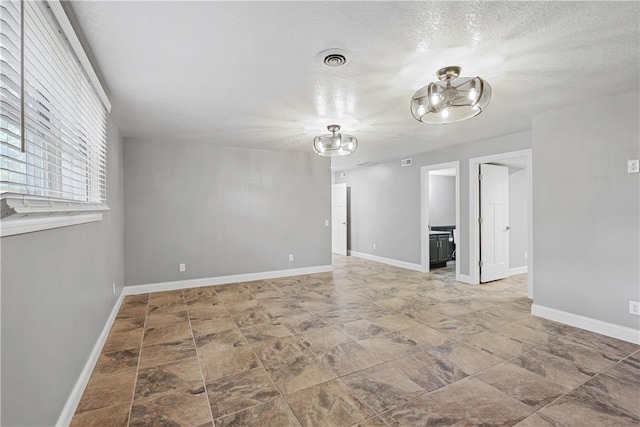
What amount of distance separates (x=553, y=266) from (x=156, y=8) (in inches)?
171

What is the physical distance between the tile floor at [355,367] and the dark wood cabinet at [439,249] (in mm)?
2243

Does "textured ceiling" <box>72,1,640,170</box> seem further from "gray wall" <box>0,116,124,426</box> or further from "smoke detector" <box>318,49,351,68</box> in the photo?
"gray wall" <box>0,116,124,426</box>

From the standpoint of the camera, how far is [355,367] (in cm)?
246

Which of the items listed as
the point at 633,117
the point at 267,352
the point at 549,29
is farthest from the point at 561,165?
the point at 267,352

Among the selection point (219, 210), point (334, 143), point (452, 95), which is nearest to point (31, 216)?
point (452, 95)

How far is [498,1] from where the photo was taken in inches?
64.9

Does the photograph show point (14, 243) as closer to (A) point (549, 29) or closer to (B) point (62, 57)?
(B) point (62, 57)

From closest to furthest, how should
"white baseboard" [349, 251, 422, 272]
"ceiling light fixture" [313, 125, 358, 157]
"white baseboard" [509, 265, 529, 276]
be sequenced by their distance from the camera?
"ceiling light fixture" [313, 125, 358, 157] < "white baseboard" [509, 265, 529, 276] < "white baseboard" [349, 251, 422, 272]

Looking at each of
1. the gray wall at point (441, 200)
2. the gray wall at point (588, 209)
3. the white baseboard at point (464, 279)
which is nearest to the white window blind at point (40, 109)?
the gray wall at point (588, 209)

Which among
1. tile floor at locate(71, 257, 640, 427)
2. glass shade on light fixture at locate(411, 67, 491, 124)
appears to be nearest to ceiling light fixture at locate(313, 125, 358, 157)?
glass shade on light fixture at locate(411, 67, 491, 124)

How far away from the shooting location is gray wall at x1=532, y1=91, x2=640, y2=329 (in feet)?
9.60

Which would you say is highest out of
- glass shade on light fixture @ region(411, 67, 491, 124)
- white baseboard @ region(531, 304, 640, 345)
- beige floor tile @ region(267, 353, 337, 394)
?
glass shade on light fixture @ region(411, 67, 491, 124)

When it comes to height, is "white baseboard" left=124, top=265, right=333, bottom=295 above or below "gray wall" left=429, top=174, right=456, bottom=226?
below

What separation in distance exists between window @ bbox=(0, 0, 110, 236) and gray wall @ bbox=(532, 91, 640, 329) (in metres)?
4.43
